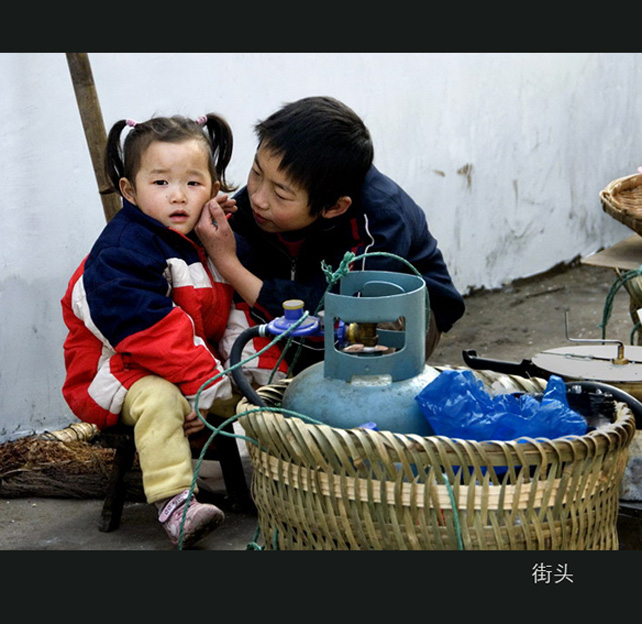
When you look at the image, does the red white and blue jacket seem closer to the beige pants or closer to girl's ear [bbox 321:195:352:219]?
the beige pants

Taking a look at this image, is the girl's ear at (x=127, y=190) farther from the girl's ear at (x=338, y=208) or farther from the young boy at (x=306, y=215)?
the girl's ear at (x=338, y=208)

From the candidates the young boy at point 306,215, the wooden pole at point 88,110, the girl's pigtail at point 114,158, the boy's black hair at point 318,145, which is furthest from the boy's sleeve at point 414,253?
the wooden pole at point 88,110

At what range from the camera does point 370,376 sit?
2182 mm

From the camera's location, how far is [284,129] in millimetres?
2887

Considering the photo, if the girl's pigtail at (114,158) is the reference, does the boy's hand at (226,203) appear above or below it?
below

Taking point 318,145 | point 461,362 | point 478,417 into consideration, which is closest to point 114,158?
point 318,145

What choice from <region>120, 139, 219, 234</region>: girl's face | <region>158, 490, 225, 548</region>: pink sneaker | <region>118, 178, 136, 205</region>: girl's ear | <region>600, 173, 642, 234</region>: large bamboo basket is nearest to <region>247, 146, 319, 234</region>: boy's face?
<region>120, 139, 219, 234</region>: girl's face

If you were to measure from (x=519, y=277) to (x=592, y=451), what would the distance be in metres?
4.24

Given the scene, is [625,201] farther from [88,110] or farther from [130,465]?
[130,465]

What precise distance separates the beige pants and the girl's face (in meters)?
0.46

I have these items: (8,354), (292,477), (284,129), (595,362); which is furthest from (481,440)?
(8,354)

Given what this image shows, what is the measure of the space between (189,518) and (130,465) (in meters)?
0.42

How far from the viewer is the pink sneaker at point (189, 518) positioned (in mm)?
2754

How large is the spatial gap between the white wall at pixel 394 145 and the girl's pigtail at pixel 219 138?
761mm
